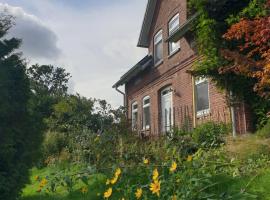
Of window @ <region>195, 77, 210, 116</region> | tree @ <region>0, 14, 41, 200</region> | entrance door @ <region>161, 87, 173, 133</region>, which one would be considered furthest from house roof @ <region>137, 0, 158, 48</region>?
tree @ <region>0, 14, 41, 200</region>

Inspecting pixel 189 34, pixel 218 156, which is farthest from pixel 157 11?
pixel 218 156

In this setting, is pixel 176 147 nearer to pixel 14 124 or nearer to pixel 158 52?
pixel 14 124

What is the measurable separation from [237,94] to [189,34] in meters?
4.47

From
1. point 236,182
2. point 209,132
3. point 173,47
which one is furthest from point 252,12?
point 173,47

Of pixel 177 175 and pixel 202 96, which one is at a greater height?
pixel 202 96

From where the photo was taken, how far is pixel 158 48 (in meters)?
20.6

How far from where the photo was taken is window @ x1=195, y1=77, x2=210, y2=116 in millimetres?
14416

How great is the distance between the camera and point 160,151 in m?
8.95

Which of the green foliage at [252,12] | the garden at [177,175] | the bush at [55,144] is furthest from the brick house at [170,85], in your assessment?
the garden at [177,175]

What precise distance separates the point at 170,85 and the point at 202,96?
11.6 feet

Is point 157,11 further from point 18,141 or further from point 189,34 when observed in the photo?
point 18,141

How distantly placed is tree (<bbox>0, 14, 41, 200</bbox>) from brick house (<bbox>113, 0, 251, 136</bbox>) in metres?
4.95

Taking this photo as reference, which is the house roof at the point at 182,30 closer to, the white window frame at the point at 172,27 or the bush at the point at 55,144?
the white window frame at the point at 172,27

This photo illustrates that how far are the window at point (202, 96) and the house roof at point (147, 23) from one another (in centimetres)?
712
